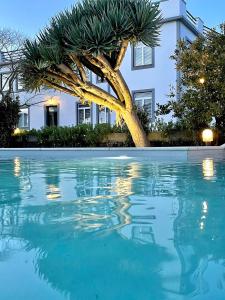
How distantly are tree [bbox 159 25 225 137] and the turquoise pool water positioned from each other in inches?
369

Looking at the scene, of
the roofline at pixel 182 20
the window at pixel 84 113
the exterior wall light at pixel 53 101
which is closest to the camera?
the roofline at pixel 182 20

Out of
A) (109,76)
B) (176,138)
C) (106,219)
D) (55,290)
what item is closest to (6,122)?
(109,76)

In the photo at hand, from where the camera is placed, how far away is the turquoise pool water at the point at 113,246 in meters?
1.93

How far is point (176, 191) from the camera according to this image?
496cm

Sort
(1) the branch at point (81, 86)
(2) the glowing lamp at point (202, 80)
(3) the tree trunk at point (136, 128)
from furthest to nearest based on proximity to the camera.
A: 1. (3) the tree trunk at point (136, 128)
2. (2) the glowing lamp at point (202, 80)
3. (1) the branch at point (81, 86)

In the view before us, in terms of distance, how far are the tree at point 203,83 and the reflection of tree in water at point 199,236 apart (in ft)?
30.1

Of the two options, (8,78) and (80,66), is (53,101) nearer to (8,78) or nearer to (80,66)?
(8,78)

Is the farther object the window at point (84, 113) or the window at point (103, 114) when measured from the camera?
the window at point (84, 113)

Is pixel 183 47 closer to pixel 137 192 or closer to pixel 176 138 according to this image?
pixel 176 138

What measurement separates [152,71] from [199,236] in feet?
59.6

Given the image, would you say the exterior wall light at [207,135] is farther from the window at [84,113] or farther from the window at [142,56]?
the window at [84,113]

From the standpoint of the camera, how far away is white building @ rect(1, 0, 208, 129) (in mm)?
19500

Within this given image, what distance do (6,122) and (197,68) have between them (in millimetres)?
10122

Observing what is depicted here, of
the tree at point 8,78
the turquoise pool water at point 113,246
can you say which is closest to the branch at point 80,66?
the tree at point 8,78
